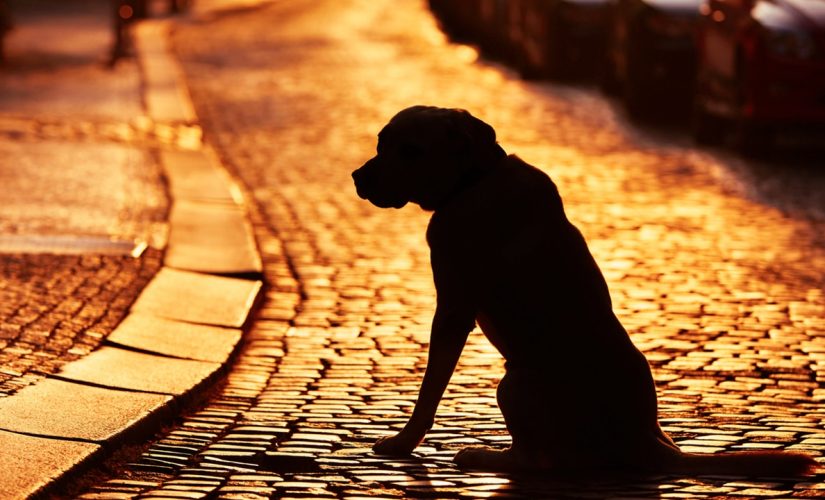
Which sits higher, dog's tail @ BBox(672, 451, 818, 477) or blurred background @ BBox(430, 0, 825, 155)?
dog's tail @ BBox(672, 451, 818, 477)

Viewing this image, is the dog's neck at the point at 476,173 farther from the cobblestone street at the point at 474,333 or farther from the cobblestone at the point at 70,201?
the cobblestone at the point at 70,201

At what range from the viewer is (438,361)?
5402mm

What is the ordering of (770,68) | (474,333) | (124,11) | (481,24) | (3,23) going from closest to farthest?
(474,333) → (770,68) → (3,23) → (124,11) → (481,24)

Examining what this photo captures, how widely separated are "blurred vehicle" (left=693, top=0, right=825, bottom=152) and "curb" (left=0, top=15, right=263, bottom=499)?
4.49 meters

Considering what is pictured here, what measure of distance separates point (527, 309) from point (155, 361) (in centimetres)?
224

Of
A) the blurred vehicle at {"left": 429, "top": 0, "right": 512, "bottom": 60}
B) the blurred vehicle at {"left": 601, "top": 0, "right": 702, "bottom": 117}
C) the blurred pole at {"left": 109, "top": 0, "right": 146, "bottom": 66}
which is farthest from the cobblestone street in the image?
the blurred vehicle at {"left": 429, "top": 0, "right": 512, "bottom": 60}

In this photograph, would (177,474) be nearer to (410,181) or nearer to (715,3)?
(410,181)

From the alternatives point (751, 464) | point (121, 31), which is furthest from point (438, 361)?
point (121, 31)

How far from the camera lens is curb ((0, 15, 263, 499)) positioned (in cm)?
550

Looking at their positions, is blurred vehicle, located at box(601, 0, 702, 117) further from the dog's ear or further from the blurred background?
the dog's ear

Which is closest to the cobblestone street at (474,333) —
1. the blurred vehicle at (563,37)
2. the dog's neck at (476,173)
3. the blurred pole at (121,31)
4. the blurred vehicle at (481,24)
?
the dog's neck at (476,173)

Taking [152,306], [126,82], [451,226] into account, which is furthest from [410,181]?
[126,82]

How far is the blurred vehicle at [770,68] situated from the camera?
1420 centimetres

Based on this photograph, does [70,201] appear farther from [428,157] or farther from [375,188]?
[428,157]
